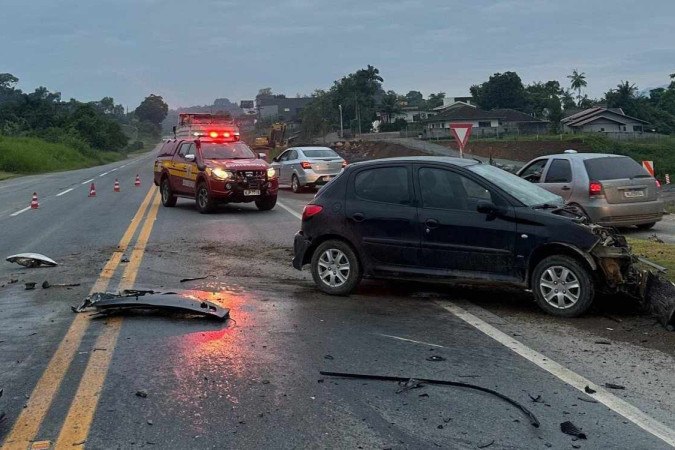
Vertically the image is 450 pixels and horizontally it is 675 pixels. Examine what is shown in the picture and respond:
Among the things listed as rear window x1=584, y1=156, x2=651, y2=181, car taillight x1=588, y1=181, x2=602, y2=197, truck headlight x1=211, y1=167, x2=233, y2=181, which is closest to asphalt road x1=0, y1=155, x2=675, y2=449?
car taillight x1=588, y1=181, x2=602, y2=197

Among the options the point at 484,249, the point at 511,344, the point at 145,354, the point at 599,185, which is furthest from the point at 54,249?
the point at 599,185

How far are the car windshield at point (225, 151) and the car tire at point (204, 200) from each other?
839 millimetres

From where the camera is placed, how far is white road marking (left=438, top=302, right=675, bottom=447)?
13.8 ft

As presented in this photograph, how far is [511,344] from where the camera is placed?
5945 millimetres

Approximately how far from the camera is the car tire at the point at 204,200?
1678 cm

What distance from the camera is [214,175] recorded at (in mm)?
16625

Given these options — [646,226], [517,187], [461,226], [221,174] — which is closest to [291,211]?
[221,174]

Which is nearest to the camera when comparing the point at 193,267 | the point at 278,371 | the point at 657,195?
the point at 278,371

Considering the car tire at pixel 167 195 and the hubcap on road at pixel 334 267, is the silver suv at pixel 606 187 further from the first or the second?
the car tire at pixel 167 195

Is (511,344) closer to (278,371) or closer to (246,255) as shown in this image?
(278,371)

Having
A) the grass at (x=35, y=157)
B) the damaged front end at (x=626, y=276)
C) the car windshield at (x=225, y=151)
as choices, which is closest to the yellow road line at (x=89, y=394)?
the damaged front end at (x=626, y=276)

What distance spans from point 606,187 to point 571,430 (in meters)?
8.61

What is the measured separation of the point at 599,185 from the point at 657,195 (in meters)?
1.48

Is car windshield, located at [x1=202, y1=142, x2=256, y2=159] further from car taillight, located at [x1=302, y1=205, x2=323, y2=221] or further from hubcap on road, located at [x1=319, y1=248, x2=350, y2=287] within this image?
hubcap on road, located at [x1=319, y1=248, x2=350, y2=287]
